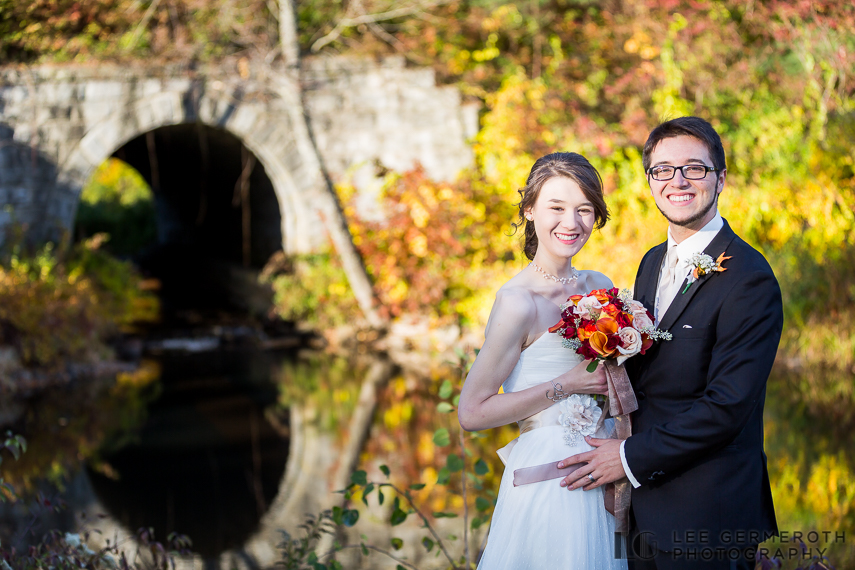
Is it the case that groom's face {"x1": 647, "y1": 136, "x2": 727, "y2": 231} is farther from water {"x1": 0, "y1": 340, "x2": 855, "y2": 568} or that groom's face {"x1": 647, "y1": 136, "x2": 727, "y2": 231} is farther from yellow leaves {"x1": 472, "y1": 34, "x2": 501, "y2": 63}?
yellow leaves {"x1": 472, "y1": 34, "x2": 501, "y2": 63}

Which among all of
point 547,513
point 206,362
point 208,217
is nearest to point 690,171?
point 547,513

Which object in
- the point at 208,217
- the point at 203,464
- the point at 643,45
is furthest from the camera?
the point at 208,217

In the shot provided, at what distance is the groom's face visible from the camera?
6.44 ft

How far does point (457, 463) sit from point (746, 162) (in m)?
8.04

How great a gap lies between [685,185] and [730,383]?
0.54 metres

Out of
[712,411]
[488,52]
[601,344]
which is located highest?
[488,52]

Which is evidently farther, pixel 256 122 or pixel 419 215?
pixel 256 122

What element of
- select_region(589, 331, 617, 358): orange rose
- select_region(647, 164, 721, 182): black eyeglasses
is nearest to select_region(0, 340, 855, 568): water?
select_region(589, 331, 617, 358): orange rose

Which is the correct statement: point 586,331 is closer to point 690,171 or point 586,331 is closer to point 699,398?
point 699,398

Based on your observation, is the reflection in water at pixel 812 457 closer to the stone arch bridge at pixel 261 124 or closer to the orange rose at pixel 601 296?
the orange rose at pixel 601 296

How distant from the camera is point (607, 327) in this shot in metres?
1.85

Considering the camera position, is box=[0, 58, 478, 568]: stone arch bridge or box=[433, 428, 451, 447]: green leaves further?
box=[0, 58, 478, 568]: stone arch bridge

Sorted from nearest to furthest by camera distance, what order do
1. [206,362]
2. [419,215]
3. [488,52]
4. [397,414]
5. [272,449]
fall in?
[272,449], [397,414], [206,362], [419,215], [488,52]

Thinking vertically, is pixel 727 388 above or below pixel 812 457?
above
